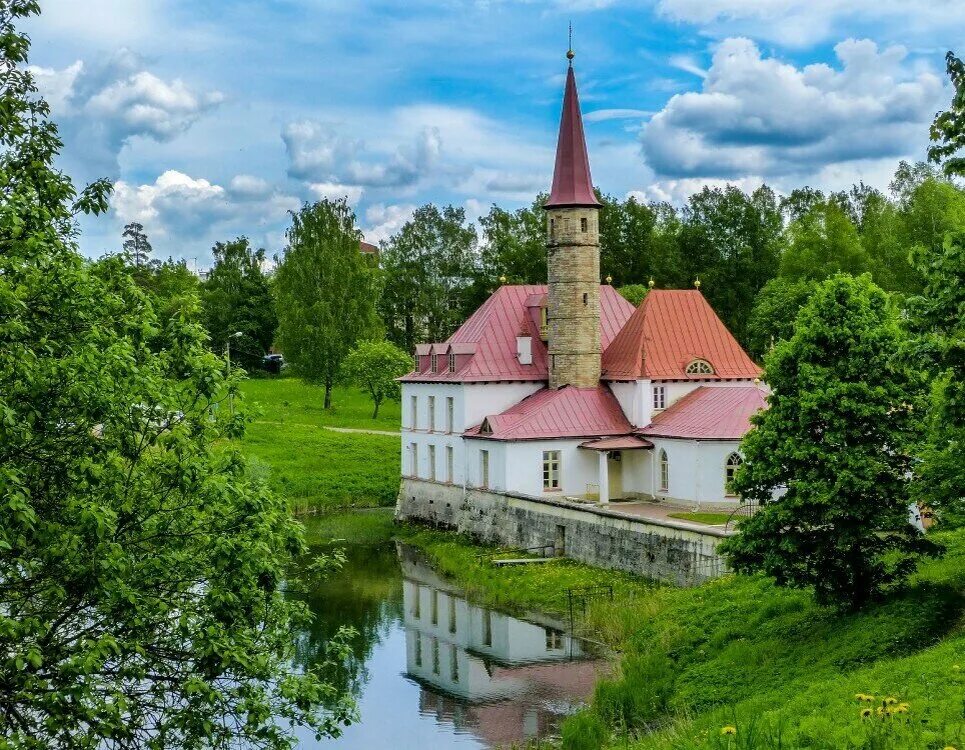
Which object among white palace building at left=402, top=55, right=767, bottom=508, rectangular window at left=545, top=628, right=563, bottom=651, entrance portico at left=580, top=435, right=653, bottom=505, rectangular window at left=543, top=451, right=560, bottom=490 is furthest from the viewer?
rectangular window at left=543, top=451, right=560, bottom=490

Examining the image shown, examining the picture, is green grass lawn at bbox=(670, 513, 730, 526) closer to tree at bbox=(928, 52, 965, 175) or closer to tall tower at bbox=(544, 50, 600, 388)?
tall tower at bbox=(544, 50, 600, 388)

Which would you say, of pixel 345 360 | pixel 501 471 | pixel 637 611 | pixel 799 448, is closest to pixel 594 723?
pixel 799 448

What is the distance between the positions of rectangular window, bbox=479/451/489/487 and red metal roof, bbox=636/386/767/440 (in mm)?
5080

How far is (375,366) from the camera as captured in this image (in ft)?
204

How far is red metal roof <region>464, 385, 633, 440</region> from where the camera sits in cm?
3816

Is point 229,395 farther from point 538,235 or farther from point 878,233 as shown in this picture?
point 538,235

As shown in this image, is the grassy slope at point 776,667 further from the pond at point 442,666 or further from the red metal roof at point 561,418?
the red metal roof at point 561,418

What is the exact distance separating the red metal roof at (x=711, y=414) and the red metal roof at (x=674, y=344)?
48.1 inches

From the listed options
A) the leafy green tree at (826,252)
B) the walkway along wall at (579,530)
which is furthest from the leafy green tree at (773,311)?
the walkway along wall at (579,530)

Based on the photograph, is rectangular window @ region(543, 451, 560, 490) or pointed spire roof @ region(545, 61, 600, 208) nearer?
rectangular window @ region(543, 451, 560, 490)

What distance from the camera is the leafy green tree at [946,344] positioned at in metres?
14.9

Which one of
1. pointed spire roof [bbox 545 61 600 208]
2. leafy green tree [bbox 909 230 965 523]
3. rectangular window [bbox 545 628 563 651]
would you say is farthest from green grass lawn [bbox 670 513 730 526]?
leafy green tree [bbox 909 230 965 523]

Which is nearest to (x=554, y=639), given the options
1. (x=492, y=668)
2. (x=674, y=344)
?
(x=492, y=668)

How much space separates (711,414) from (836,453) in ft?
58.1
